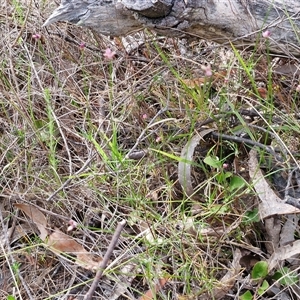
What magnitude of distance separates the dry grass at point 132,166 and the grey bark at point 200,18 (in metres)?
0.08

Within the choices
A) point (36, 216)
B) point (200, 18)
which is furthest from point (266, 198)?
point (36, 216)

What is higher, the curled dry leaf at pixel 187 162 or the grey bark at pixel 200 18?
the grey bark at pixel 200 18

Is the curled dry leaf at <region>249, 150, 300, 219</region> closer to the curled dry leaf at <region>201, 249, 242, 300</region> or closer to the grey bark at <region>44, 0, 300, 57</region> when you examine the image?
the curled dry leaf at <region>201, 249, 242, 300</region>

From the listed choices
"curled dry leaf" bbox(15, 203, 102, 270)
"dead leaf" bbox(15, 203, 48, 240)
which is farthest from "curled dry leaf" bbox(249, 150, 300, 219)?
"dead leaf" bbox(15, 203, 48, 240)

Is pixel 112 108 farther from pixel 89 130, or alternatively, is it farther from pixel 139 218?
pixel 139 218

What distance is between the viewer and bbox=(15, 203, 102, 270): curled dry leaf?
1410mm

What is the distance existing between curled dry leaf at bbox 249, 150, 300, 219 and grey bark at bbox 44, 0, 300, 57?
1.13 feet

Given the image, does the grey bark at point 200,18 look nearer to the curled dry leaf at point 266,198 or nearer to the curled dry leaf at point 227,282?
the curled dry leaf at point 266,198

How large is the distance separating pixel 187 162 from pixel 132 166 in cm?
15

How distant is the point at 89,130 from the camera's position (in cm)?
164

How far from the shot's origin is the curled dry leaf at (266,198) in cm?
130

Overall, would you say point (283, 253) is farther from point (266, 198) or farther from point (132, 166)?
point (132, 166)

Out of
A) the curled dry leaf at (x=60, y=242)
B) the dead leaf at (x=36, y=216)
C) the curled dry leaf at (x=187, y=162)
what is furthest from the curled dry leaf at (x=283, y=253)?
the dead leaf at (x=36, y=216)

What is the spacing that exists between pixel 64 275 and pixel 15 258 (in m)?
0.15
